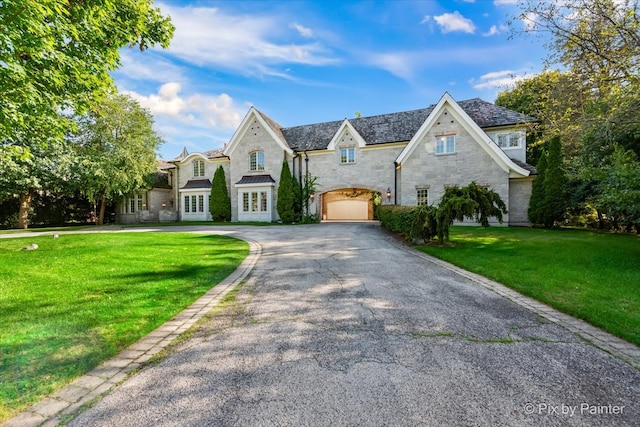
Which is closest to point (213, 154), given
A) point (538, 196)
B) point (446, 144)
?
point (446, 144)

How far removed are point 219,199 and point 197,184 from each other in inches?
142

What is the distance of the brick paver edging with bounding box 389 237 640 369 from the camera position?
11.1 feet

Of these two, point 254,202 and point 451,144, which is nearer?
point 451,144

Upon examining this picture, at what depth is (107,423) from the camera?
2.27m

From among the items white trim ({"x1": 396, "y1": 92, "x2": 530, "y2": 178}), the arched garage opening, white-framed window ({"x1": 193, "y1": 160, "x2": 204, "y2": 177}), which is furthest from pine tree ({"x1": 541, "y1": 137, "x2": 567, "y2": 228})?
white-framed window ({"x1": 193, "y1": 160, "x2": 204, "y2": 177})

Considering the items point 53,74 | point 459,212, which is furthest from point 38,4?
point 459,212

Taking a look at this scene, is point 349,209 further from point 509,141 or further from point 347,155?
point 509,141

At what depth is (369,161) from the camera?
23078 mm

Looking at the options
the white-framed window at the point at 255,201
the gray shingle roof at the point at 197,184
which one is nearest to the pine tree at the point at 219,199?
the gray shingle roof at the point at 197,184

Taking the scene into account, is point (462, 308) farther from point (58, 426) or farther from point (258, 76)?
point (258, 76)

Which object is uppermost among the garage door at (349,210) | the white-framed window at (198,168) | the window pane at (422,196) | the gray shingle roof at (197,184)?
the white-framed window at (198,168)

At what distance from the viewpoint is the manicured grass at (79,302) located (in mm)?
2975

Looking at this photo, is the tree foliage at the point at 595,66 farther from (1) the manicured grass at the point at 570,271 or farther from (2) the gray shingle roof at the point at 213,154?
(2) the gray shingle roof at the point at 213,154

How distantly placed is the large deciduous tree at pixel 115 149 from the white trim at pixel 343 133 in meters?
16.3
